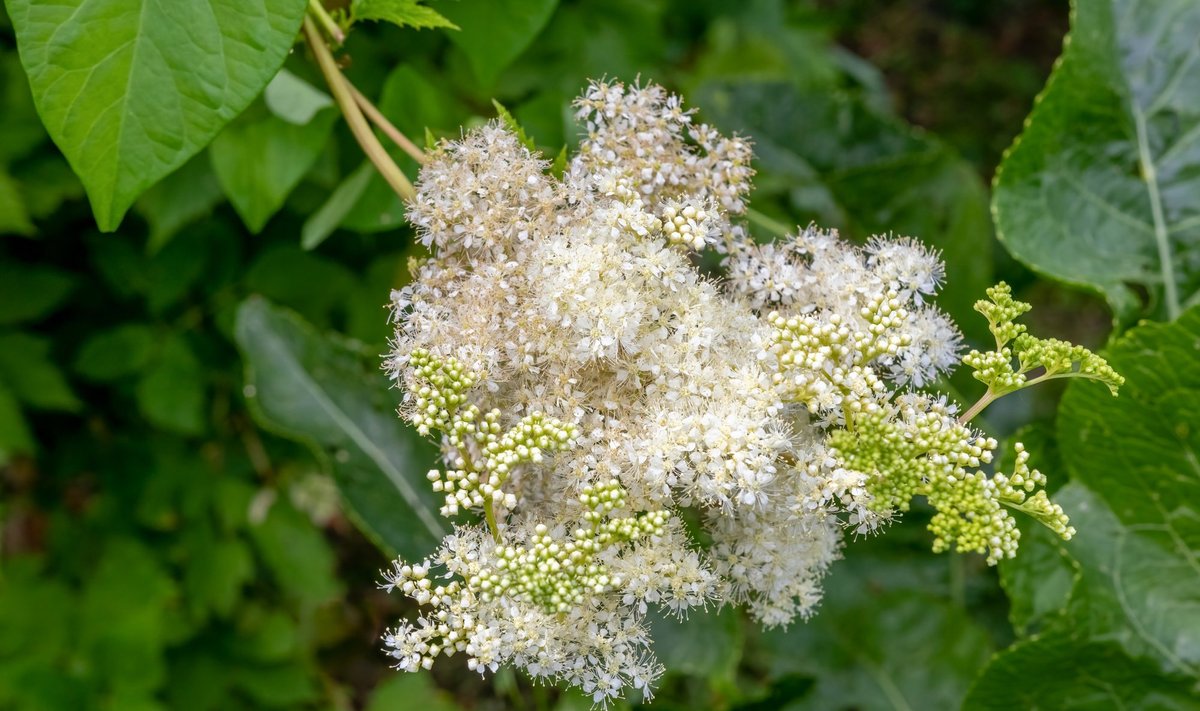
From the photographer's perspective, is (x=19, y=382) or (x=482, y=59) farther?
(x=19, y=382)

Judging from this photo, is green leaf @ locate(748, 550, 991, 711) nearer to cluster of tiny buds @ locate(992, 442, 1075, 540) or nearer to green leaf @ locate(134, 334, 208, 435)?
cluster of tiny buds @ locate(992, 442, 1075, 540)

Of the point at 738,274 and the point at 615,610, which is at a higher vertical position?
the point at 738,274

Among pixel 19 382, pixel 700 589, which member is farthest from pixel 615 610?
pixel 19 382

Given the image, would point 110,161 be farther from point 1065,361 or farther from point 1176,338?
point 1176,338

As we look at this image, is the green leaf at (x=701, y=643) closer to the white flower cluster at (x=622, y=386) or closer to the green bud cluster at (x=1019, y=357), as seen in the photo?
the white flower cluster at (x=622, y=386)

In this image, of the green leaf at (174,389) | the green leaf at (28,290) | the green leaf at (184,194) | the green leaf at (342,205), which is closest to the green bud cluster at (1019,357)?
the green leaf at (342,205)

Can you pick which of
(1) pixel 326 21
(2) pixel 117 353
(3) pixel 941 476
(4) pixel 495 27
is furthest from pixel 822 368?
(2) pixel 117 353

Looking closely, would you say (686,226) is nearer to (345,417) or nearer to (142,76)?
(142,76)

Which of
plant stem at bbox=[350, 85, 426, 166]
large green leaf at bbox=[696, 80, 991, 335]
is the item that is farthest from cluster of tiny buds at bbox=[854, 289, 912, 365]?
large green leaf at bbox=[696, 80, 991, 335]
